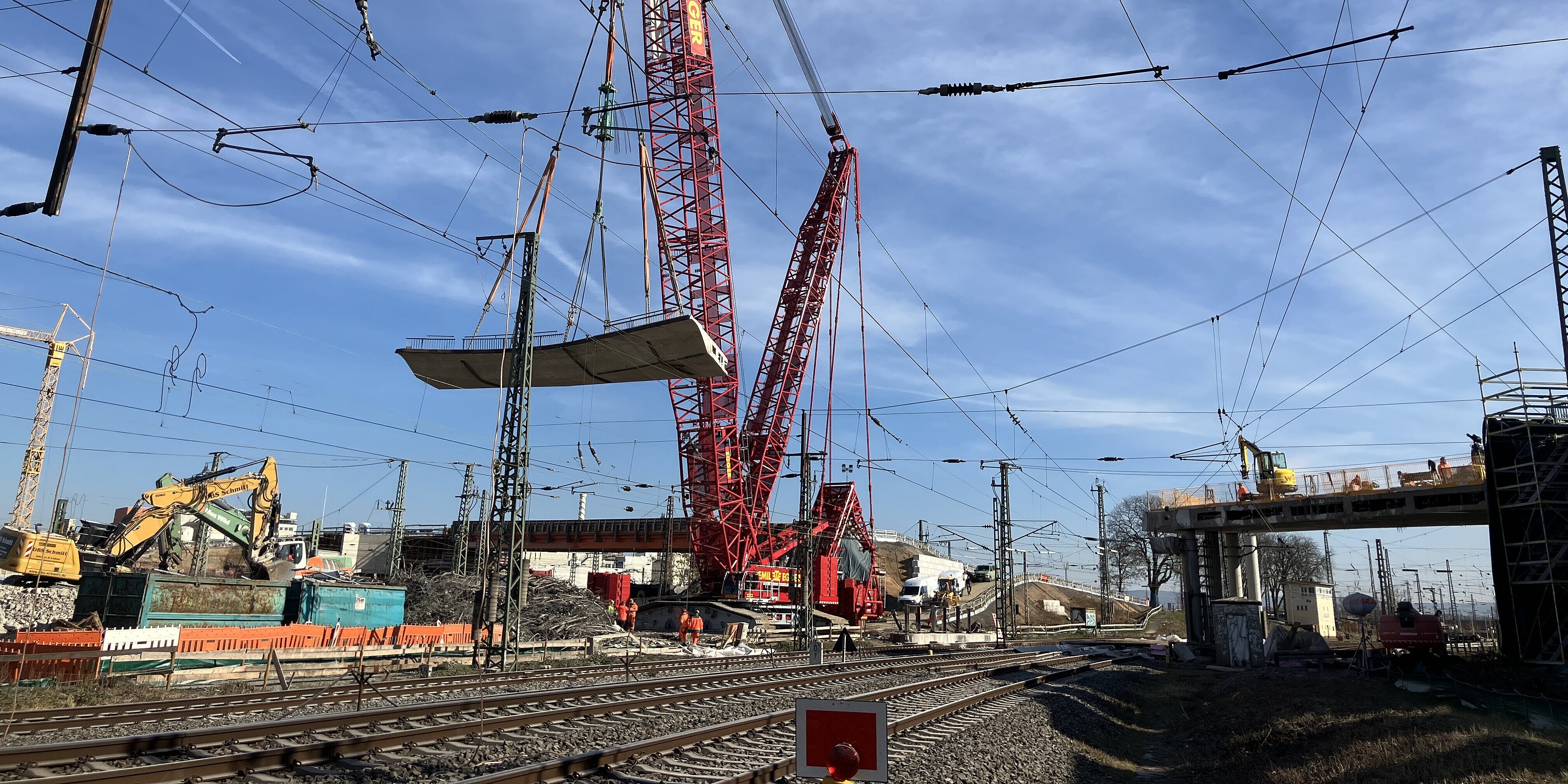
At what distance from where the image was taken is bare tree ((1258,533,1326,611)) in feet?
254

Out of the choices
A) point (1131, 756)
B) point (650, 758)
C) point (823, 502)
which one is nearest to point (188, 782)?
point (650, 758)

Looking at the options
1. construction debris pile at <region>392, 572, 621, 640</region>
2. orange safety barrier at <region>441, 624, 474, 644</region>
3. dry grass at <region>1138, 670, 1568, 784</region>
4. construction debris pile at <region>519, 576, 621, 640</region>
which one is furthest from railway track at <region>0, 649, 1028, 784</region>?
construction debris pile at <region>392, 572, 621, 640</region>

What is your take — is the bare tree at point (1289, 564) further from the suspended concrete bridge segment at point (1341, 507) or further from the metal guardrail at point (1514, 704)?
the metal guardrail at point (1514, 704)

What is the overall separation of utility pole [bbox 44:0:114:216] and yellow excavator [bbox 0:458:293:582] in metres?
21.9

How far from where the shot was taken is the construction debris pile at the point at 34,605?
26734 millimetres

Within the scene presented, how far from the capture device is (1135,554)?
80625 mm

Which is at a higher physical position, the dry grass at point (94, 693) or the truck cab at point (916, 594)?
the truck cab at point (916, 594)

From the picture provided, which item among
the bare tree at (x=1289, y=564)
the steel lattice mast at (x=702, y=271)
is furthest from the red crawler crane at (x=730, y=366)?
the bare tree at (x=1289, y=564)

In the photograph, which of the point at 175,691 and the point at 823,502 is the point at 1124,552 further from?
the point at 175,691

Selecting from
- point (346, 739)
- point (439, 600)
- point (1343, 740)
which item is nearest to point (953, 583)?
point (439, 600)

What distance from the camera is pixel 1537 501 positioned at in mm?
23969

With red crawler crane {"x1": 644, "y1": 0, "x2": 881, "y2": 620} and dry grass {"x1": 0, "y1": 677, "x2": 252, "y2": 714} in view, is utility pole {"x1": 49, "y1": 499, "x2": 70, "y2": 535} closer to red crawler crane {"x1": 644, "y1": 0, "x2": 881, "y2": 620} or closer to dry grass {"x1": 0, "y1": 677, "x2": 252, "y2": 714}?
dry grass {"x1": 0, "y1": 677, "x2": 252, "y2": 714}

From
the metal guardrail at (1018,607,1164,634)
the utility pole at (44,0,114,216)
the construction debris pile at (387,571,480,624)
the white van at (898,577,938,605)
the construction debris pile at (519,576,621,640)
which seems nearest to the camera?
the utility pole at (44,0,114,216)

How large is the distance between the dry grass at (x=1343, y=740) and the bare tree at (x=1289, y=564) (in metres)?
59.0
